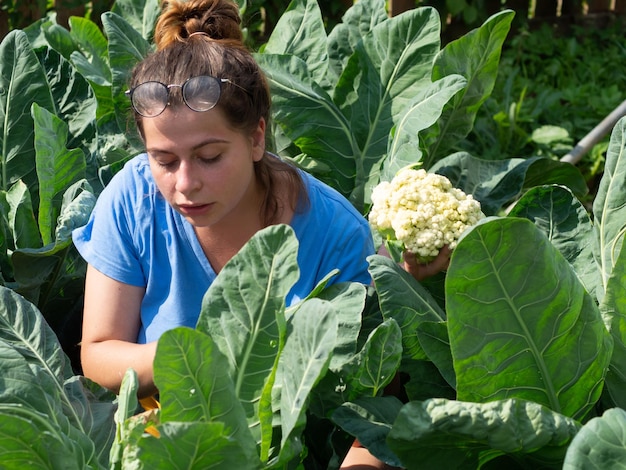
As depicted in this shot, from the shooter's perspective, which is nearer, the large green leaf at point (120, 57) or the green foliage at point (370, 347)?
the green foliage at point (370, 347)

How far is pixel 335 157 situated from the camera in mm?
2582

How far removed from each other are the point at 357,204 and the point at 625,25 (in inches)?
184

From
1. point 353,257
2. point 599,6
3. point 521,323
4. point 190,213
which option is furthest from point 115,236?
point 599,6

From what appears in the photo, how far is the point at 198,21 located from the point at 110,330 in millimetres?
681

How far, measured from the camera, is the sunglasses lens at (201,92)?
1.79 meters

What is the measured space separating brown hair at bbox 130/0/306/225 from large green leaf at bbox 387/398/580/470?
75cm

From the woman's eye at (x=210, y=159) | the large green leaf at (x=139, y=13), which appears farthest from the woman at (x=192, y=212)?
the large green leaf at (x=139, y=13)

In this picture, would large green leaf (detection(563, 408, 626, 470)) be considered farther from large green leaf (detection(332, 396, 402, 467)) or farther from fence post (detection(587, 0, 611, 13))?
fence post (detection(587, 0, 611, 13))

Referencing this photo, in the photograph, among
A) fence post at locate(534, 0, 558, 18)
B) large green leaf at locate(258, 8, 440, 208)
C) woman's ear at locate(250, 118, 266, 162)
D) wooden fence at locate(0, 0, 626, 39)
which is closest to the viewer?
woman's ear at locate(250, 118, 266, 162)

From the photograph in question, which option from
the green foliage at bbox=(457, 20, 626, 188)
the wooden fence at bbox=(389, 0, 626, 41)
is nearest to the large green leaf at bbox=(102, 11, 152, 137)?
the green foliage at bbox=(457, 20, 626, 188)

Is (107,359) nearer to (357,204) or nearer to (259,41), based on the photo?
(357,204)

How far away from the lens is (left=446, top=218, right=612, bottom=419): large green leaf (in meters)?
1.37

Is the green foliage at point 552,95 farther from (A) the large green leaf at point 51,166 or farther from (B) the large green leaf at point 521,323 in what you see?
(B) the large green leaf at point 521,323

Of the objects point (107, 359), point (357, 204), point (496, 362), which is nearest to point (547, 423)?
point (496, 362)
